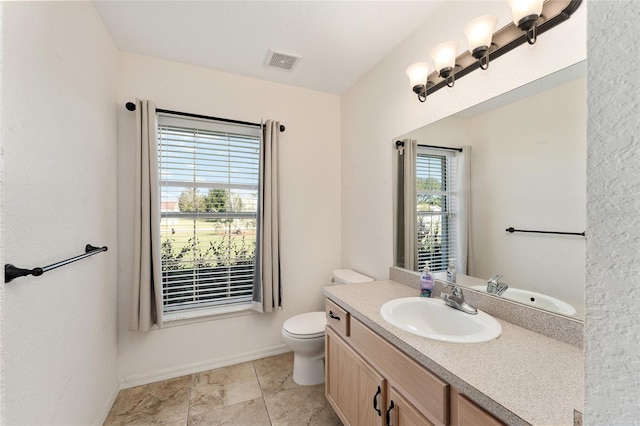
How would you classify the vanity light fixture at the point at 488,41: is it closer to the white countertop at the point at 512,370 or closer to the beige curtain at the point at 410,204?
Answer: the beige curtain at the point at 410,204

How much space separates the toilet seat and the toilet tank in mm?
329

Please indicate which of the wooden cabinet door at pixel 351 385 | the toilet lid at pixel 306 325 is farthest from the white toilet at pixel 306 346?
the wooden cabinet door at pixel 351 385

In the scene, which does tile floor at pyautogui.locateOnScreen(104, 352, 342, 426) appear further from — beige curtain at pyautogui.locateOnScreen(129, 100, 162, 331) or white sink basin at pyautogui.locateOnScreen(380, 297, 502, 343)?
white sink basin at pyautogui.locateOnScreen(380, 297, 502, 343)

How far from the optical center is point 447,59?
4.69 ft

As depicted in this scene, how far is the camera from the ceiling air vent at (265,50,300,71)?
2.03 m

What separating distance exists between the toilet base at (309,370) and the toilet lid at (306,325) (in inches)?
8.8

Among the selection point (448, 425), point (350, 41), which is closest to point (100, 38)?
point (350, 41)

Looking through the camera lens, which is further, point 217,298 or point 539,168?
point 217,298

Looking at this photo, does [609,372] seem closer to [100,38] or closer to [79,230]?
[79,230]

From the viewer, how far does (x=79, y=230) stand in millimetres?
1399

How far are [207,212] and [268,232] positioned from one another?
0.54 m

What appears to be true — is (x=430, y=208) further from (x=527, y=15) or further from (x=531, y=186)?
(x=527, y=15)

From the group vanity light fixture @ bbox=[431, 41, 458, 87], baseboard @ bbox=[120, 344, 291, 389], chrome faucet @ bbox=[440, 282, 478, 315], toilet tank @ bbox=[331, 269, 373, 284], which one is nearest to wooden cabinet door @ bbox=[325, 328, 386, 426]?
chrome faucet @ bbox=[440, 282, 478, 315]

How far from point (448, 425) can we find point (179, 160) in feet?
7.58
